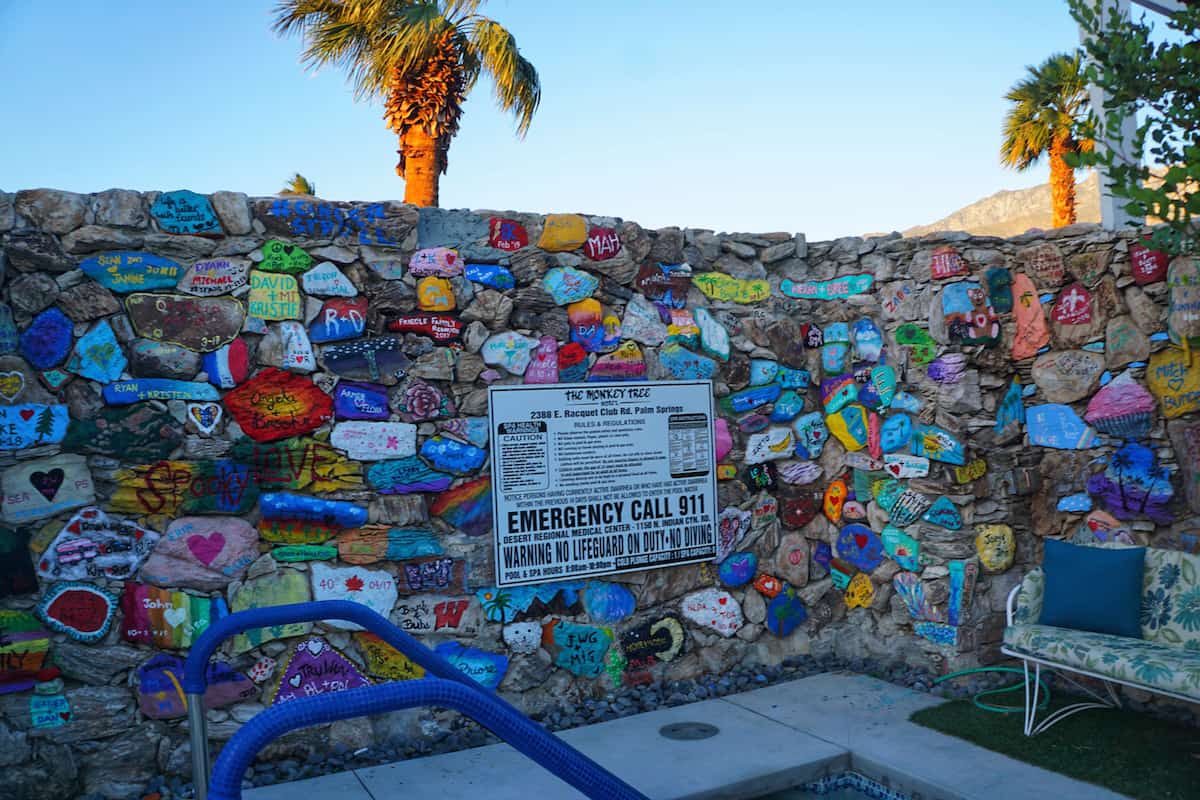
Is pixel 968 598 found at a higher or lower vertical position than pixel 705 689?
higher

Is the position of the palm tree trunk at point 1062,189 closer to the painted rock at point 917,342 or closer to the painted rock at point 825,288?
the painted rock at point 825,288

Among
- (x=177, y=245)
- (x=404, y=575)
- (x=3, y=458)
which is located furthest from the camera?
(x=404, y=575)

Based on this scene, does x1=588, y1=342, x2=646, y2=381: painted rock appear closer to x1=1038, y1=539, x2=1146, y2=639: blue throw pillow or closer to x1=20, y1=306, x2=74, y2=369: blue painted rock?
x1=1038, y1=539, x2=1146, y2=639: blue throw pillow

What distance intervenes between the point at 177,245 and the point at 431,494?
4.93 ft

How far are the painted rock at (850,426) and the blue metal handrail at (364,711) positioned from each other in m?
2.84

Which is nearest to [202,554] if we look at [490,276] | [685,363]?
A: [490,276]

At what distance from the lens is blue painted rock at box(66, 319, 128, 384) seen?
139 inches

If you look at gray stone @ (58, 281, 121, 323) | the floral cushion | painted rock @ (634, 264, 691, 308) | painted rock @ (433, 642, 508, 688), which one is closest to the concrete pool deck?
painted rock @ (433, 642, 508, 688)

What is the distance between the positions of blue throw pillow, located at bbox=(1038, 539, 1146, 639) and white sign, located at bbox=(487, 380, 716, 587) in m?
1.64

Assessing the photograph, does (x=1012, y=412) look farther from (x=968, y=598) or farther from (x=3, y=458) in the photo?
(x=3, y=458)

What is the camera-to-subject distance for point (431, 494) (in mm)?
4129

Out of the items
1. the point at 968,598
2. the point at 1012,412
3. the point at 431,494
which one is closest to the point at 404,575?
the point at 431,494

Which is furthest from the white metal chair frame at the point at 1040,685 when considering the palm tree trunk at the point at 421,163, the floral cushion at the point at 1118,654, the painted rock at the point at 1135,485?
the palm tree trunk at the point at 421,163

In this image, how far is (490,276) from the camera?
4.30 meters
